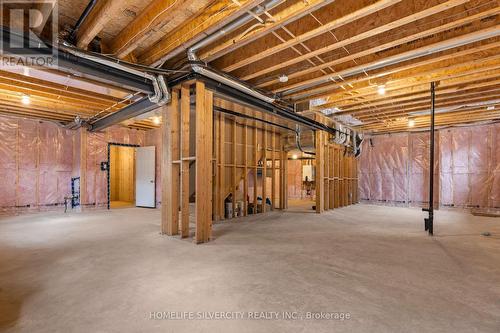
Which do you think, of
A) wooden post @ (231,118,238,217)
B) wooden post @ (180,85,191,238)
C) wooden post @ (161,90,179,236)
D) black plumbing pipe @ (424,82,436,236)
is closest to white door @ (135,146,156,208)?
wooden post @ (231,118,238,217)

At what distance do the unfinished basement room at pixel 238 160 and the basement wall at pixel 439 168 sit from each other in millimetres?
58

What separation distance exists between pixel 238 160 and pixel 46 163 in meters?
5.65

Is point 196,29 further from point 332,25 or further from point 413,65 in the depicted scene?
point 413,65

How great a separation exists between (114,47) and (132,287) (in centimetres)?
309

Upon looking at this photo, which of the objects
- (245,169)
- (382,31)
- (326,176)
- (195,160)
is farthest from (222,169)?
(382,31)

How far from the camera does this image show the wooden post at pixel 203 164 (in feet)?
13.0

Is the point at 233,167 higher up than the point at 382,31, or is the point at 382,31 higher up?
the point at 382,31

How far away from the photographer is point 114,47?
356 cm

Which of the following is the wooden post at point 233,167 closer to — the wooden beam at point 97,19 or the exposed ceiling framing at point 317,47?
the exposed ceiling framing at point 317,47

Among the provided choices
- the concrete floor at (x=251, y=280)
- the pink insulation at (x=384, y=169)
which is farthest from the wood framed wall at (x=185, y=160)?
the pink insulation at (x=384, y=169)

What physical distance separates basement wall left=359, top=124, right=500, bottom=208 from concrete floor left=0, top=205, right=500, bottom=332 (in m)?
4.37

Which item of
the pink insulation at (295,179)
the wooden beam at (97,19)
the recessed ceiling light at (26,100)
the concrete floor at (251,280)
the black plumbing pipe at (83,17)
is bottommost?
the concrete floor at (251,280)

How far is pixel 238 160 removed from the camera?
22.4 ft

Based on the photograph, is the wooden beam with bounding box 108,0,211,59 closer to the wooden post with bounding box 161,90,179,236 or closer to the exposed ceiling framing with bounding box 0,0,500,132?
the exposed ceiling framing with bounding box 0,0,500,132
